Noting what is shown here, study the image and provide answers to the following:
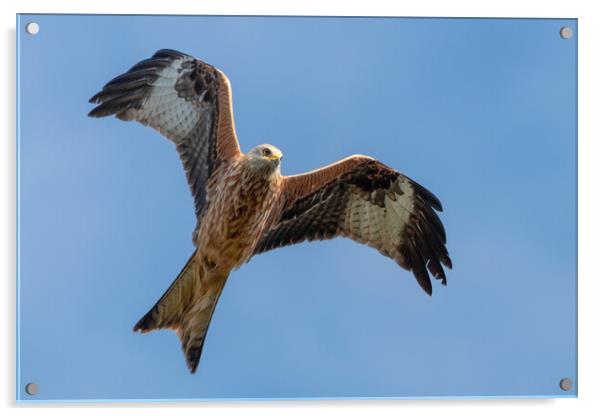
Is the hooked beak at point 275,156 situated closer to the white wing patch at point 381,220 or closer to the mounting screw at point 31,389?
the white wing patch at point 381,220

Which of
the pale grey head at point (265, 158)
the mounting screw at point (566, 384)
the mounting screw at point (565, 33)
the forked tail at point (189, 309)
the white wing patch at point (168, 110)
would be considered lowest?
the mounting screw at point (566, 384)

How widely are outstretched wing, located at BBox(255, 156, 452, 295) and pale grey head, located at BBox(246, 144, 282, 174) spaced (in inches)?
3.7

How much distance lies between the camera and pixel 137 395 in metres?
3.98

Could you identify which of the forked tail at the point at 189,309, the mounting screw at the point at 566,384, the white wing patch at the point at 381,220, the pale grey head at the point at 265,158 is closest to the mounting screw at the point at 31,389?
the forked tail at the point at 189,309

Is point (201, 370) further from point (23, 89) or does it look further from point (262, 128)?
point (23, 89)

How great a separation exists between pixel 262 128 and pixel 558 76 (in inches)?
53.7

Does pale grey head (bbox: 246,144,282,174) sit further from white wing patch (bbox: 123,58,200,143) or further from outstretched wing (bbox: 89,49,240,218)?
white wing patch (bbox: 123,58,200,143)

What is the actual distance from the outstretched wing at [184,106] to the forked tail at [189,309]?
31 centimetres

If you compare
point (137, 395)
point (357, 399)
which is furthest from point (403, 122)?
point (137, 395)

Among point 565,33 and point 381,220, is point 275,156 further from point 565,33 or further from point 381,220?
point 565,33

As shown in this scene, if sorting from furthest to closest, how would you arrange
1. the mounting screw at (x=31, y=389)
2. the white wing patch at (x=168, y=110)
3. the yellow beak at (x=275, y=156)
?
1. the white wing patch at (x=168, y=110)
2. the yellow beak at (x=275, y=156)
3. the mounting screw at (x=31, y=389)

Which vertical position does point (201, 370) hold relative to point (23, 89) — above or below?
below

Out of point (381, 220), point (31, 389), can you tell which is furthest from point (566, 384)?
point (31, 389)

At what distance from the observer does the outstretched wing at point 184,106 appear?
4.11 metres
